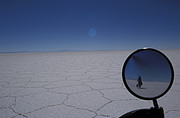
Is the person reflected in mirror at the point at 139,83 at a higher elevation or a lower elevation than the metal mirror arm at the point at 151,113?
higher

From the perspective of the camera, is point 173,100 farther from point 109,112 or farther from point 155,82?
point 155,82

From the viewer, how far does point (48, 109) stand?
135cm

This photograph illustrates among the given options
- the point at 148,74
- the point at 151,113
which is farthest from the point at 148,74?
the point at 151,113

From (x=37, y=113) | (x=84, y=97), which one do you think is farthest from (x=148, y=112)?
(x=84, y=97)

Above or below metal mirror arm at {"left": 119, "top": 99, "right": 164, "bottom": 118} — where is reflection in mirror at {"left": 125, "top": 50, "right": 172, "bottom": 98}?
above

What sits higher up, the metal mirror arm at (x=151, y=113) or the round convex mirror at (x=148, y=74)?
the round convex mirror at (x=148, y=74)

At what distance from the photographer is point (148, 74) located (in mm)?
601

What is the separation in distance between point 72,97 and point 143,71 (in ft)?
4.05

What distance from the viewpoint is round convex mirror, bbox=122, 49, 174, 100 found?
589 millimetres

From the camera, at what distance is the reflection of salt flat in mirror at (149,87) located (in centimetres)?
59

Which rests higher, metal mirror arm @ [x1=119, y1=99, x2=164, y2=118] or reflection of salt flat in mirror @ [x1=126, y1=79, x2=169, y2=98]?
reflection of salt flat in mirror @ [x1=126, y1=79, x2=169, y2=98]

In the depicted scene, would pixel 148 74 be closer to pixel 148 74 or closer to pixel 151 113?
pixel 148 74

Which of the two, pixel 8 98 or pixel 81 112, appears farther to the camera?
pixel 8 98

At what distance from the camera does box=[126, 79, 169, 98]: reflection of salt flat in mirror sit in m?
0.59
